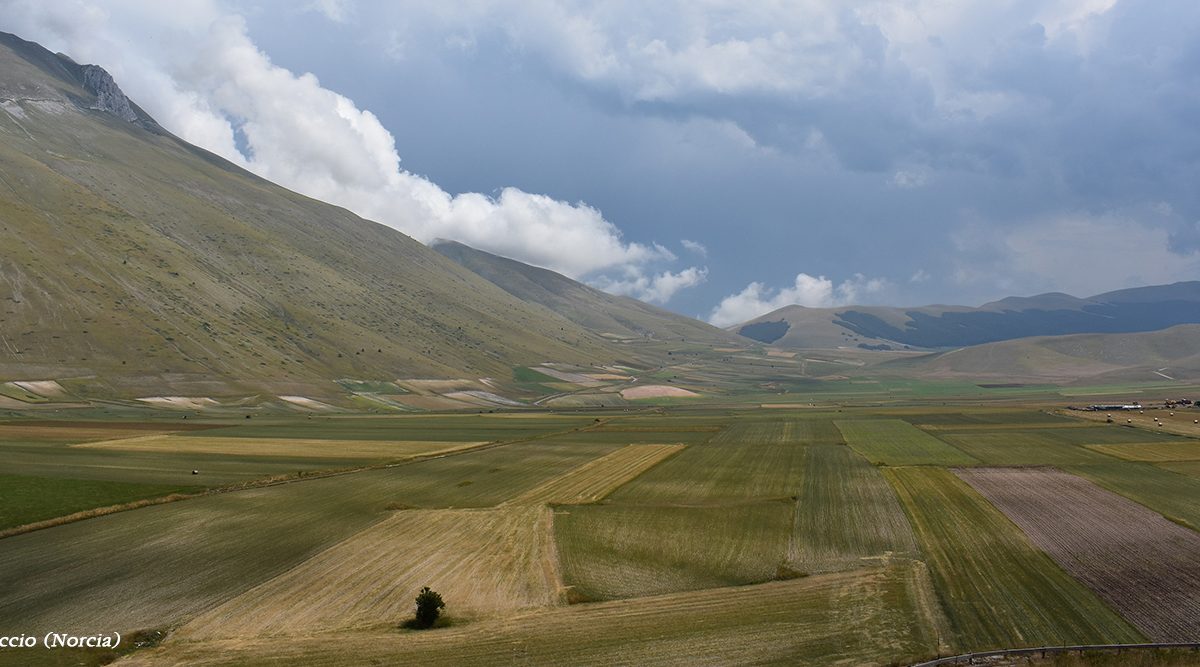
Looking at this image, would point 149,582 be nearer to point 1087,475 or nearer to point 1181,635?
point 1181,635

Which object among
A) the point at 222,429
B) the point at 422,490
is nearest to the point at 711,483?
the point at 422,490

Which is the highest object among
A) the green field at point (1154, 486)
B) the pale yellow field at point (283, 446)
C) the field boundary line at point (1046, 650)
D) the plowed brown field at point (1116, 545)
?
the green field at point (1154, 486)

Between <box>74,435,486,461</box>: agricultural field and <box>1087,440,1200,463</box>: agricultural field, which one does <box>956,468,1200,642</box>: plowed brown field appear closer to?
<box>1087,440,1200,463</box>: agricultural field

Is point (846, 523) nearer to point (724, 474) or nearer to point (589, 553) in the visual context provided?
point (589, 553)

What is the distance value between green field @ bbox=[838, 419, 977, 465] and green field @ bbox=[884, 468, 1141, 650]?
2845 centimetres

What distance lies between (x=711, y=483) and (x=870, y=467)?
21.2 metres

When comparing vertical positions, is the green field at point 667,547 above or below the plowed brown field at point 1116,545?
below

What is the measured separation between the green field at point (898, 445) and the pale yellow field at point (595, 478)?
1049 inches

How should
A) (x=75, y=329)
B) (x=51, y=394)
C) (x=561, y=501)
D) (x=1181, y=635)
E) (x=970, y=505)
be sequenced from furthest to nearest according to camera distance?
(x=75, y=329)
(x=51, y=394)
(x=561, y=501)
(x=970, y=505)
(x=1181, y=635)

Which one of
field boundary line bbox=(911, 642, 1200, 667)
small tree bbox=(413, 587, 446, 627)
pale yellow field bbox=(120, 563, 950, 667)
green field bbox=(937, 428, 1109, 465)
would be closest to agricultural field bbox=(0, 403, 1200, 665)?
pale yellow field bbox=(120, 563, 950, 667)

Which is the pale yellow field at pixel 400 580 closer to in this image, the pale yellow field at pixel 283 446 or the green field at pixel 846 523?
the green field at pixel 846 523

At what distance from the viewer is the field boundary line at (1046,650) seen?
2647 centimetres

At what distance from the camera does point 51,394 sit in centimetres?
15738

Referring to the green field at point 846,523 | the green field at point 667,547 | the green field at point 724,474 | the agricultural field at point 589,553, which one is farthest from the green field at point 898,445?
the green field at point 667,547
